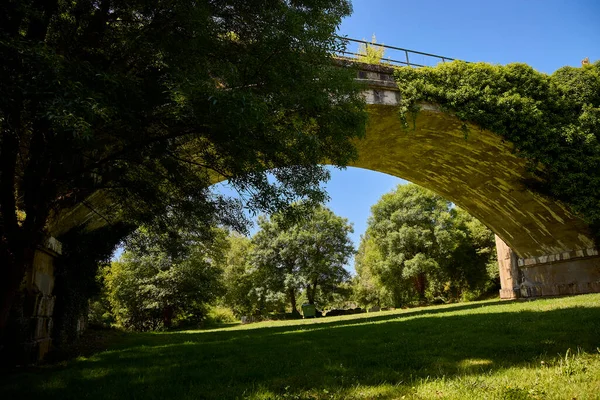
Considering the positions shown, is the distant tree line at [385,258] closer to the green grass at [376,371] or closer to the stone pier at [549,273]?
the stone pier at [549,273]

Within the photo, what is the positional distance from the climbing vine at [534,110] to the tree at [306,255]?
20760 millimetres

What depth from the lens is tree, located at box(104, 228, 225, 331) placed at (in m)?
25.0

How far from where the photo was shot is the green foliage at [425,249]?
33.6 meters

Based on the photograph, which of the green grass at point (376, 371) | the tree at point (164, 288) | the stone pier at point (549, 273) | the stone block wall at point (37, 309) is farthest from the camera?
the tree at point (164, 288)

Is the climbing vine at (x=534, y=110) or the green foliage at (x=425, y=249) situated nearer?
the climbing vine at (x=534, y=110)

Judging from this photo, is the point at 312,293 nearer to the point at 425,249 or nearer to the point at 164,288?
the point at 425,249

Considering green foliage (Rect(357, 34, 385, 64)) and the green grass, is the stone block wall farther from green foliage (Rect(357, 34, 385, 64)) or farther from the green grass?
green foliage (Rect(357, 34, 385, 64))

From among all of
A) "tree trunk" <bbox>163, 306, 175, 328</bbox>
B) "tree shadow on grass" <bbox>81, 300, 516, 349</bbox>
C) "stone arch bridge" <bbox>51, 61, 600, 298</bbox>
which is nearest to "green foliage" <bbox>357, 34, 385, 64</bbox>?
"stone arch bridge" <bbox>51, 61, 600, 298</bbox>

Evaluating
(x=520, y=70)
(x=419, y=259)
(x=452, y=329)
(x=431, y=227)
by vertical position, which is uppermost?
(x=520, y=70)

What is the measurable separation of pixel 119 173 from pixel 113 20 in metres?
2.48

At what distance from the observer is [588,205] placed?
1415 centimetres

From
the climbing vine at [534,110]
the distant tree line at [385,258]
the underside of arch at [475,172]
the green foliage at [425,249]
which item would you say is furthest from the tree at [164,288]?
the climbing vine at [534,110]

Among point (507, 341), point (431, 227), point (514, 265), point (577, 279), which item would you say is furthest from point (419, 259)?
point (507, 341)

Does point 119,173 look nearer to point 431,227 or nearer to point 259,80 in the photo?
point 259,80
